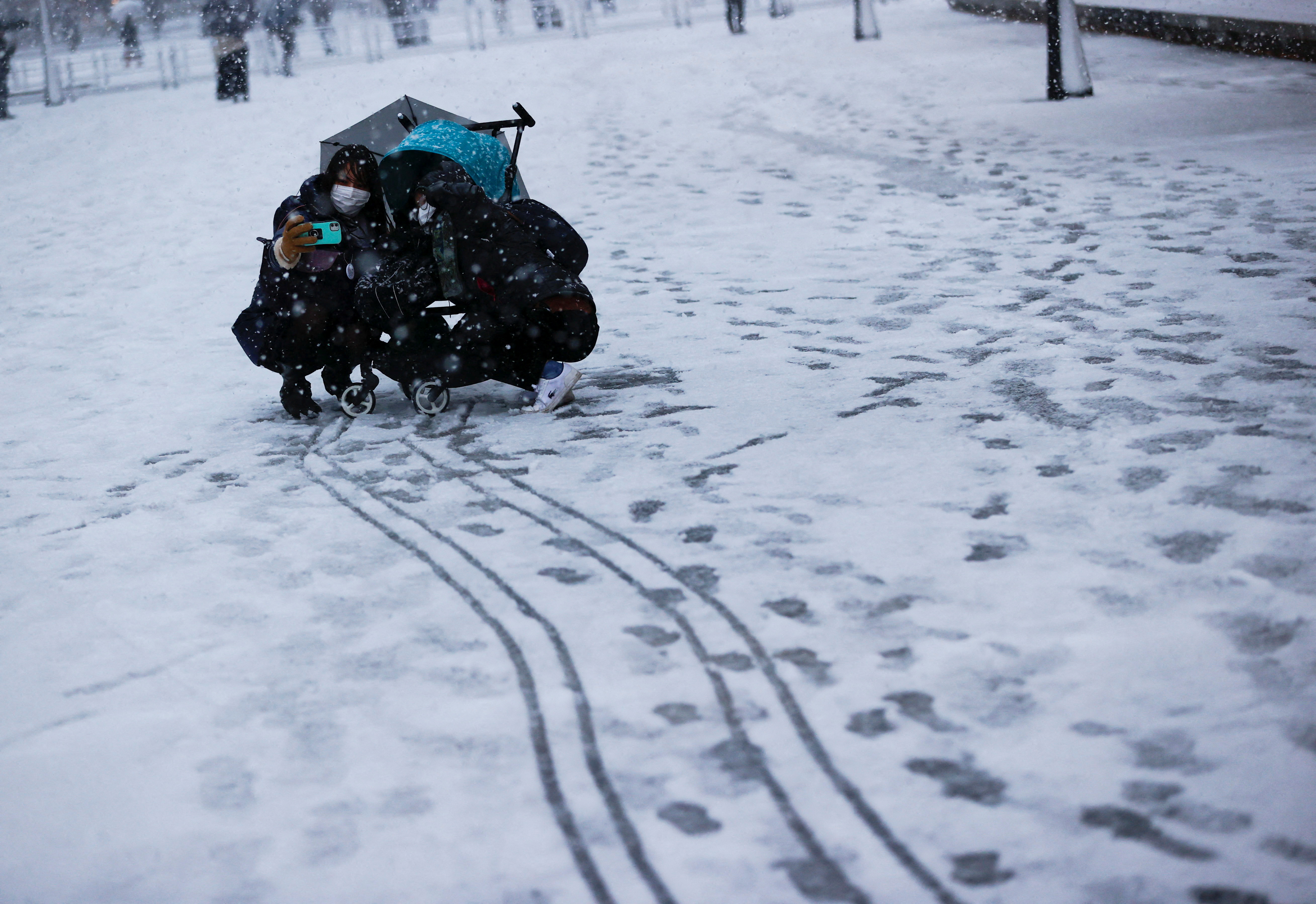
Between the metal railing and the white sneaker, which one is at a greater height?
the metal railing

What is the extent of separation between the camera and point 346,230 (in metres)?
4.56

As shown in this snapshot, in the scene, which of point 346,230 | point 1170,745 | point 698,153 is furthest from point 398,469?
point 698,153

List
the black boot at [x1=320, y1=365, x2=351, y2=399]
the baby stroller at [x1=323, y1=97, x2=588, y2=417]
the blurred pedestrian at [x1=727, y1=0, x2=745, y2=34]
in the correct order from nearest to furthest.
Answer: the baby stroller at [x1=323, y1=97, x2=588, y2=417], the black boot at [x1=320, y1=365, x2=351, y2=399], the blurred pedestrian at [x1=727, y1=0, x2=745, y2=34]

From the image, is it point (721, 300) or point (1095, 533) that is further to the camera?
point (721, 300)

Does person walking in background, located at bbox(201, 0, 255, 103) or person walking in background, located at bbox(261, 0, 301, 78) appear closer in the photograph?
person walking in background, located at bbox(201, 0, 255, 103)

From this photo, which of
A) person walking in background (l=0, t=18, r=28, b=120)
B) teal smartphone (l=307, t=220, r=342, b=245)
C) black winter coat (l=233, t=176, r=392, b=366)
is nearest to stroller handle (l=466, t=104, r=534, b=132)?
black winter coat (l=233, t=176, r=392, b=366)

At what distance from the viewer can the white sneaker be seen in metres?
4.66

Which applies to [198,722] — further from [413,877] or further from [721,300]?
[721,300]

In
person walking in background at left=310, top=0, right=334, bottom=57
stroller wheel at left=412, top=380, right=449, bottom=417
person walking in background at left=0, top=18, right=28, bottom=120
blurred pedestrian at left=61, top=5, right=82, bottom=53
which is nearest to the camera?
stroller wheel at left=412, top=380, right=449, bottom=417

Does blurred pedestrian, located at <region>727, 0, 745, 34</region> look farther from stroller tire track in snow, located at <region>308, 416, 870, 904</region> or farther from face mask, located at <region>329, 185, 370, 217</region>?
stroller tire track in snow, located at <region>308, 416, 870, 904</region>

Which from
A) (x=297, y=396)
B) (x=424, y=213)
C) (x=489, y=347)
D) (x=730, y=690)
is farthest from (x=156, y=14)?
(x=730, y=690)

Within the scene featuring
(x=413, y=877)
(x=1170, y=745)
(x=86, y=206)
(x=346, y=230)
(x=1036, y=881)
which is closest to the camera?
(x=1036, y=881)

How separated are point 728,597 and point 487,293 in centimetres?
195

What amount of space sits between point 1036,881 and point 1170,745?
0.49 metres
